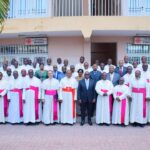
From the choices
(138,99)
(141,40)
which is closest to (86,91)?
(138,99)

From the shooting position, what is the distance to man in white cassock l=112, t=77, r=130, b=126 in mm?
13734

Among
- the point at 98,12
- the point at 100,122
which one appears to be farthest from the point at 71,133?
the point at 98,12

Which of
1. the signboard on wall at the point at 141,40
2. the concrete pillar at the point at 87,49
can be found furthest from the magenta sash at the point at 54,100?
the signboard on wall at the point at 141,40

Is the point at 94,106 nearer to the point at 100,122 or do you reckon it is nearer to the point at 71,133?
the point at 100,122

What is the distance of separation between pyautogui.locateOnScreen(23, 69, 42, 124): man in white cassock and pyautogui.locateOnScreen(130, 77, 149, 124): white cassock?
3.02m

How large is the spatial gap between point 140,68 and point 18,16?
642cm

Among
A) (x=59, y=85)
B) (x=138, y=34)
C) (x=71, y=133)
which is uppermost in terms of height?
(x=138, y=34)

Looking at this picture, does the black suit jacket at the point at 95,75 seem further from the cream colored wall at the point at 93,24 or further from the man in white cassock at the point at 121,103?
the cream colored wall at the point at 93,24

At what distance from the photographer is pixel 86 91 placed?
14031 mm

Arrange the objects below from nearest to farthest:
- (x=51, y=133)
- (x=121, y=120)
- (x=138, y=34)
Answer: (x=51, y=133)
(x=121, y=120)
(x=138, y=34)

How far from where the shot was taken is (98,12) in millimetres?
19156

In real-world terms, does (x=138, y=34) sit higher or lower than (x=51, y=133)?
higher

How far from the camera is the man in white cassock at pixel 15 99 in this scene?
14.3 m

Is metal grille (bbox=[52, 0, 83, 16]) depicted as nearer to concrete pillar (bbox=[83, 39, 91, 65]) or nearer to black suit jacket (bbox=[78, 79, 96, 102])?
concrete pillar (bbox=[83, 39, 91, 65])
